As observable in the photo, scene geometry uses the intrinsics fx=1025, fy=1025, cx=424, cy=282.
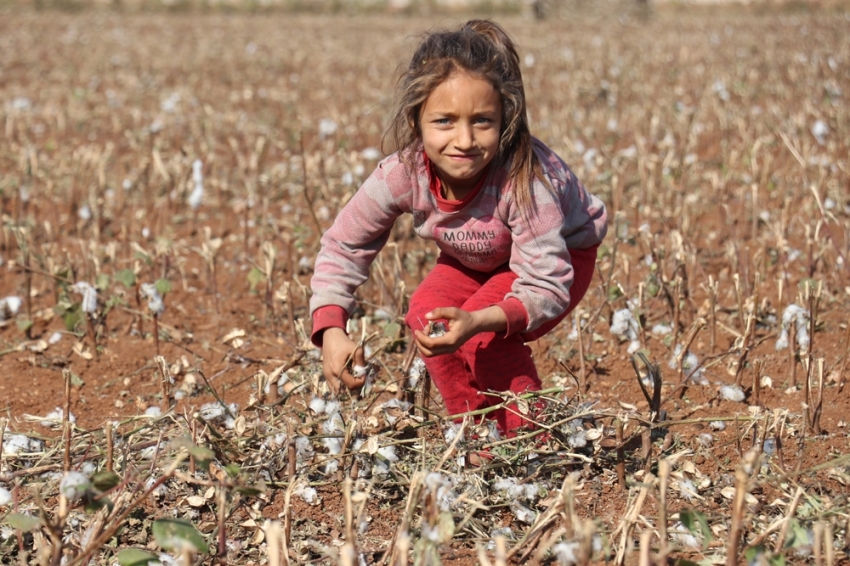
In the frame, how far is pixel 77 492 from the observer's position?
6.23 ft

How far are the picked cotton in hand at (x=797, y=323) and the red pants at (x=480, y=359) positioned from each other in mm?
762

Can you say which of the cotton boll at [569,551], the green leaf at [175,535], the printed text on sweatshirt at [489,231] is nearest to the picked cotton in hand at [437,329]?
the printed text on sweatshirt at [489,231]

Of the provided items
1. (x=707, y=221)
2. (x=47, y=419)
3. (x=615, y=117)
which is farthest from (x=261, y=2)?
(x=47, y=419)

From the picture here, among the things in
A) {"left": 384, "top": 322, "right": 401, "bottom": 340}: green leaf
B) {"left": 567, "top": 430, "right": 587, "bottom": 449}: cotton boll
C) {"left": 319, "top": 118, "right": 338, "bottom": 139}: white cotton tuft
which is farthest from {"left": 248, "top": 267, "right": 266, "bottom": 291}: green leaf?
{"left": 319, "top": 118, "right": 338, "bottom": 139}: white cotton tuft

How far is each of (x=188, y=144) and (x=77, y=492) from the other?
4.28 metres

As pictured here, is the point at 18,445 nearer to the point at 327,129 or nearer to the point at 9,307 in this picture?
the point at 9,307

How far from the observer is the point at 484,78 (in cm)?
234

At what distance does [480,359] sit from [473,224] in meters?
0.35

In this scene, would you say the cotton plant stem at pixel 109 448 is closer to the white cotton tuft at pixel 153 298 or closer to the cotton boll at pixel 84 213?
the white cotton tuft at pixel 153 298

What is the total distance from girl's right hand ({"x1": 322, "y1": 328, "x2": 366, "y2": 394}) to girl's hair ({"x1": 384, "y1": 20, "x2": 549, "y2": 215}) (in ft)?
1.52

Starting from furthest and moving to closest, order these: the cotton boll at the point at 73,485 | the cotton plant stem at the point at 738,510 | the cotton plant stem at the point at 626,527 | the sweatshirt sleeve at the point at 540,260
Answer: the sweatshirt sleeve at the point at 540,260 < the cotton plant stem at the point at 626,527 < the cotton boll at the point at 73,485 < the cotton plant stem at the point at 738,510

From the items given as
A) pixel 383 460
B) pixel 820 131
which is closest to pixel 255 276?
pixel 383 460

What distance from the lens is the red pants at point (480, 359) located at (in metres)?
2.59

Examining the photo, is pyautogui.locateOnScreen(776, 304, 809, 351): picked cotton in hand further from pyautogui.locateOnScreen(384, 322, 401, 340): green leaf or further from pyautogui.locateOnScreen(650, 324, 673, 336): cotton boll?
pyautogui.locateOnScreen(384, 322, 401, 340): green leaf
